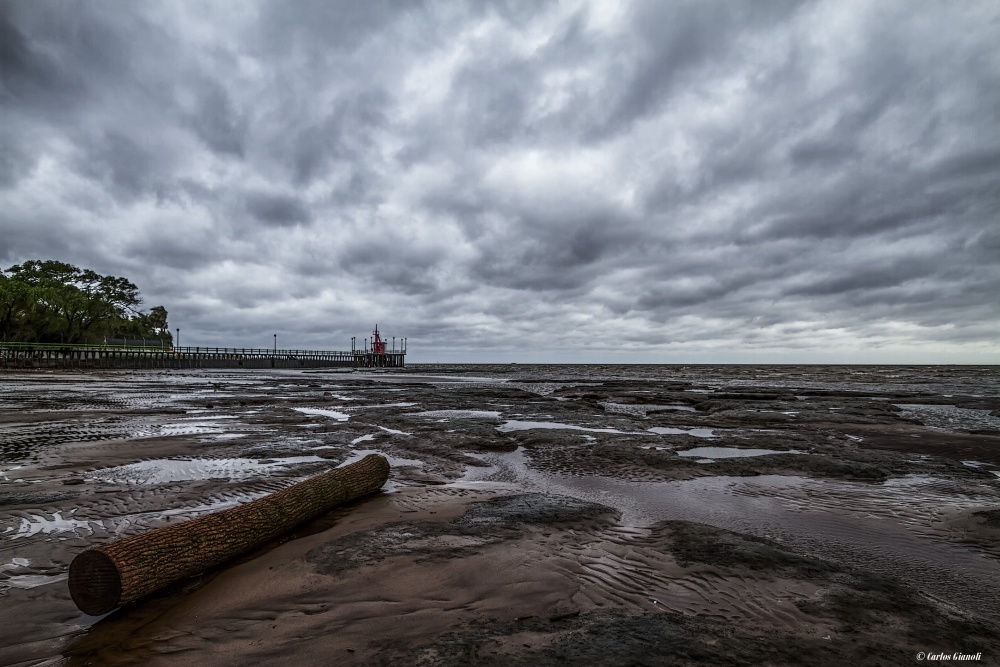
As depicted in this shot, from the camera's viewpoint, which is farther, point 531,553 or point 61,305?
point 61,305

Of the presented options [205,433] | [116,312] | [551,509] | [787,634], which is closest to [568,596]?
[787,634]

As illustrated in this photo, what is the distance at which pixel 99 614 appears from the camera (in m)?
3.57

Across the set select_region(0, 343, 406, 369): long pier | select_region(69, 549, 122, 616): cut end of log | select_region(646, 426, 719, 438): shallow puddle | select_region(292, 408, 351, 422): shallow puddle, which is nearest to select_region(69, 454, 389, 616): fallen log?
select_region(69, 549, 122, 616): cut end of log

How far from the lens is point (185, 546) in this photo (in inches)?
164

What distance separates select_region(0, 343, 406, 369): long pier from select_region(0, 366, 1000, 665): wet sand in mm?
65045

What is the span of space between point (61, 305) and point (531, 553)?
85.4 metres

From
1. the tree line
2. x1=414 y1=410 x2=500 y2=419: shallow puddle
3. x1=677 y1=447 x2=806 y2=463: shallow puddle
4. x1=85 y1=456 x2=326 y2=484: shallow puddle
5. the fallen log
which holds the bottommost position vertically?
x1=414 y1=410 x2=500 y2=419: shallow puddle

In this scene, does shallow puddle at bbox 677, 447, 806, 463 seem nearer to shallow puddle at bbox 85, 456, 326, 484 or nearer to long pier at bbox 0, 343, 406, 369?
shallow puddle at bbox 85, 456, 326, 484

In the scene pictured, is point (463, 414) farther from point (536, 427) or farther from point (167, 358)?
point (167, 358)

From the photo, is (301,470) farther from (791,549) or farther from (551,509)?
(791,549)

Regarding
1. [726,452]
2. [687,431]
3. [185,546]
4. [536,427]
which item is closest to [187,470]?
[185,546]

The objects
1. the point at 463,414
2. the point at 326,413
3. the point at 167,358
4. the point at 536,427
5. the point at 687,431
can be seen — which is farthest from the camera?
the point at 167,358

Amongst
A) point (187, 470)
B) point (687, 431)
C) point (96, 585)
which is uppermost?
point (96, 585)

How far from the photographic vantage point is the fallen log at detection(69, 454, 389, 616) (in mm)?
3525
